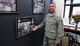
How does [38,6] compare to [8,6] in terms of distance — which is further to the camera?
[38,6]

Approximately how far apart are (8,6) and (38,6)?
107 cm

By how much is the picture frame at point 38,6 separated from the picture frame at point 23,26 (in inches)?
11.0

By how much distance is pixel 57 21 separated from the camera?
246cm

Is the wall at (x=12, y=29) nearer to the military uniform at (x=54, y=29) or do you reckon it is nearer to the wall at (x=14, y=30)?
the wall at (x=14, y=30)

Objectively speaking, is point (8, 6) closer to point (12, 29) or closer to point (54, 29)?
point (12, 29)

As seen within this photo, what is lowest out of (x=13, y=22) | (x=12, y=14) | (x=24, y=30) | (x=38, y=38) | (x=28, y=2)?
(x=38, y=38)

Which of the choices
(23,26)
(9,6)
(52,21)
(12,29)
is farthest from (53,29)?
(9,6)

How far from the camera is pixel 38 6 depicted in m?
2.90

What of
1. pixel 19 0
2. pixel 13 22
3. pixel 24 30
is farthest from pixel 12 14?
pixel 24 30

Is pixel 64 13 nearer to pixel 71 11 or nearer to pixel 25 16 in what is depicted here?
pixel 71 11

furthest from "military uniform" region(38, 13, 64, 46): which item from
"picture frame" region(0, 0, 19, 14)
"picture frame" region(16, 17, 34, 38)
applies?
"picture frame" region(0, 0, 19, 14)

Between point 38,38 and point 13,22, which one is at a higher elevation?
point 13,22

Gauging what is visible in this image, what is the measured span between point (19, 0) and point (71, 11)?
77.2 inches

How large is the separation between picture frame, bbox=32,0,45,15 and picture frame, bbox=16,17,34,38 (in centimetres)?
28
